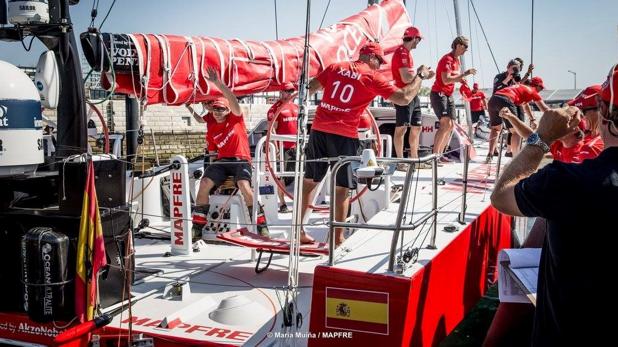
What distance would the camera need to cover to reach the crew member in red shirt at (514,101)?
610 cm

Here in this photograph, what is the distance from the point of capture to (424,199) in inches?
186

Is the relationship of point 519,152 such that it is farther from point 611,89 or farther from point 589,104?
point 589,104

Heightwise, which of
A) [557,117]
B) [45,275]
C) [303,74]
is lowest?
[45,275]

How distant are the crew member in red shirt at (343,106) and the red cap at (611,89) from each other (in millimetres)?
2231

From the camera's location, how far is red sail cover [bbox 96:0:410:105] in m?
3.51

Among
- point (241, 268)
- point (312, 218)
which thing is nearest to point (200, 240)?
point (241, 268)

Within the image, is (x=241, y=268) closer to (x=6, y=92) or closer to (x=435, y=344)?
(x=435, y=344)

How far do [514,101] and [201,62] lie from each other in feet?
13.3

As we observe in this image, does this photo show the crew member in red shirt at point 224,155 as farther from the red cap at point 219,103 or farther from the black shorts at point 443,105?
the black shorts at point 443,105

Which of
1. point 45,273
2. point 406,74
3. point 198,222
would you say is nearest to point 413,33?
point 406,74

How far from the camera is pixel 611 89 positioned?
1.61 metres

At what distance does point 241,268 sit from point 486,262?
1792 mm

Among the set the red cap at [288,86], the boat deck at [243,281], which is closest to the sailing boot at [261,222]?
the boat deck at [243,281]

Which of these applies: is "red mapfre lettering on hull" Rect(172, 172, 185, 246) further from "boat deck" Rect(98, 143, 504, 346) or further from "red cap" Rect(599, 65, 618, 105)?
"red cap" Rect(599, 65, 618, 105)
